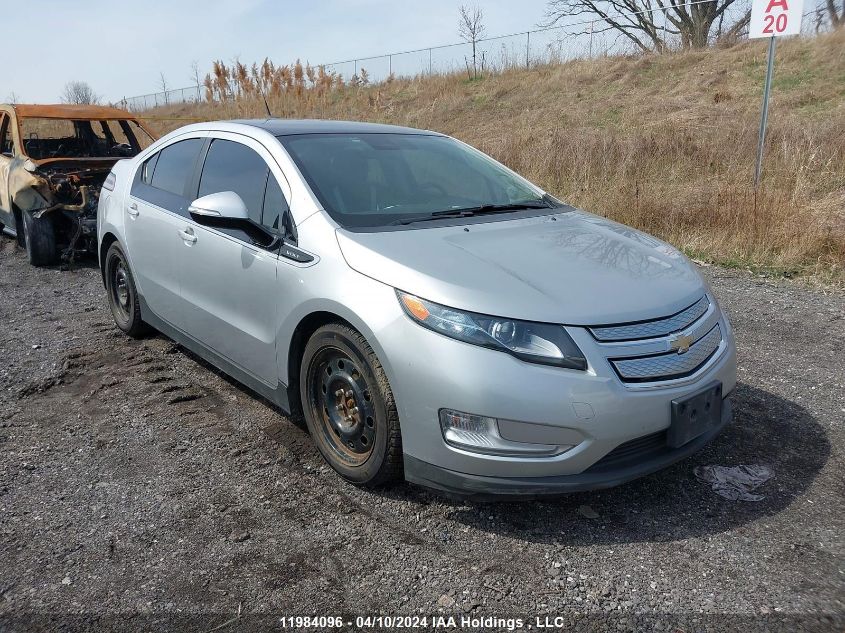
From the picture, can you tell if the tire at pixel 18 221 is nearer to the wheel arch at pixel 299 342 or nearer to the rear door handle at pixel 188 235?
the rear door handle at pixel 188 235

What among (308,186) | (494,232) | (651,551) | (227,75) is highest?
(227,75)

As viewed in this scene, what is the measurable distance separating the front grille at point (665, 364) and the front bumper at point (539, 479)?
31cm

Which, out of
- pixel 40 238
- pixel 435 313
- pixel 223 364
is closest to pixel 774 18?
pixel 435 313

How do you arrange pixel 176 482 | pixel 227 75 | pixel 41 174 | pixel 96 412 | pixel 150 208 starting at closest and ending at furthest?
pixel 176 482 → pixel 96 412 → pixel 150 208 → pixel 41 174 → pixel 227 75

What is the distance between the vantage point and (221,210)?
3.27 metres

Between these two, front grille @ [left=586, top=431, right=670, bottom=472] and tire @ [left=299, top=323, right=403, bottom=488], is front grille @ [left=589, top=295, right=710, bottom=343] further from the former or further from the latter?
tire @ [left=299, top=323, right=403, bottom=488]

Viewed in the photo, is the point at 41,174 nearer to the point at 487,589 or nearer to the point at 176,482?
the point at 176,482

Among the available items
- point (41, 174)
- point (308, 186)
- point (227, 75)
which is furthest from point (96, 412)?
point (227, 75)

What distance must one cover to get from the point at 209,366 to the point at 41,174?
4.45 meters

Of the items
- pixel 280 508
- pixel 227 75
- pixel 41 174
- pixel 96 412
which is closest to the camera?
pixel 280 508

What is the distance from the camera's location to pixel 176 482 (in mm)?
3137

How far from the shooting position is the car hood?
101 inches

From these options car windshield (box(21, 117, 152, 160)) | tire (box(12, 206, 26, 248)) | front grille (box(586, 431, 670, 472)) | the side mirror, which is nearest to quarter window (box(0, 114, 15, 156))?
car windshield (box(21, 117, 152, 160))

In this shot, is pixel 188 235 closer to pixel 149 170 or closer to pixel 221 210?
pixel 221 210
